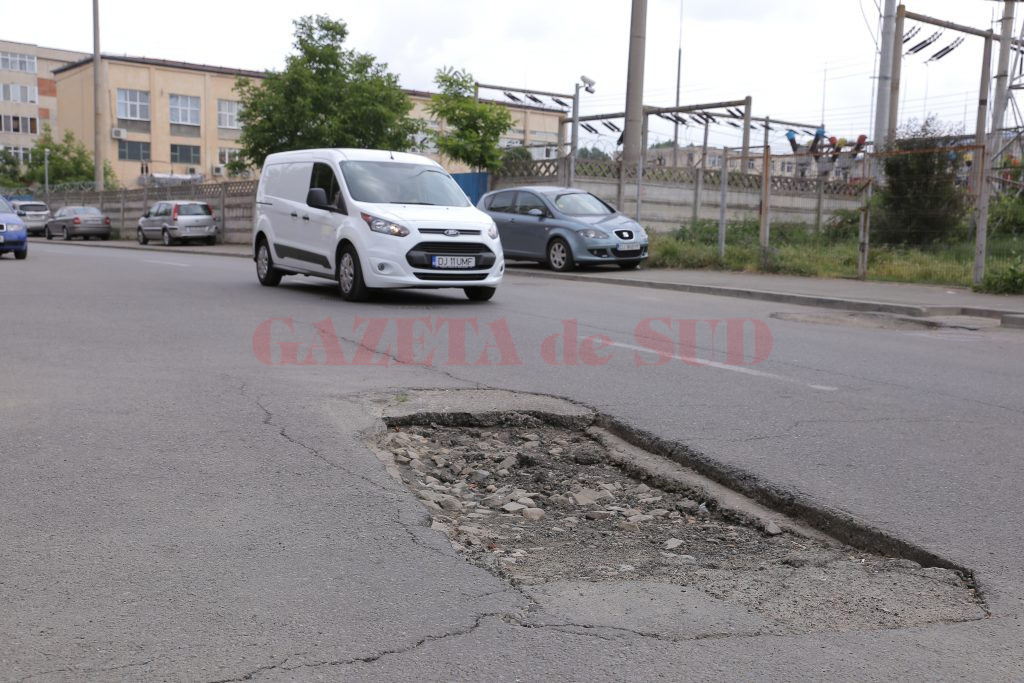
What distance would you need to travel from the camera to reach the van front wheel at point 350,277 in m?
12.7

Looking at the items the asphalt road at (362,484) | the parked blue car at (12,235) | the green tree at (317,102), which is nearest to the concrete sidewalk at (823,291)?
the asphalt road at (362,484)

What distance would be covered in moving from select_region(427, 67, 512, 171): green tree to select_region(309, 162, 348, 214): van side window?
13.9m

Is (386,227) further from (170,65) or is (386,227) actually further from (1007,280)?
(170,65)

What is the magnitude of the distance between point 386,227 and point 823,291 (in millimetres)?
7025

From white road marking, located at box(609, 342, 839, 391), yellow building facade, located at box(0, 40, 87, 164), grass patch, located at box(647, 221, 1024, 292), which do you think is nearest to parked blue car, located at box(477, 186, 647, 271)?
grass patch, located at box(647, 221, 1024, 292)

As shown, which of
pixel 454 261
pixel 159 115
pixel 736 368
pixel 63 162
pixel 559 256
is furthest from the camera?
pixel 159 115

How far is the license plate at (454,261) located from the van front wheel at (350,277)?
3.14 ft

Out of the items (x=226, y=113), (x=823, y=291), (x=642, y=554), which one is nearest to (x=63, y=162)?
(x=226, y=113)

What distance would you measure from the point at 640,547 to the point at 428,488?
1.23 m

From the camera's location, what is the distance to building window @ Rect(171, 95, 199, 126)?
72812mm

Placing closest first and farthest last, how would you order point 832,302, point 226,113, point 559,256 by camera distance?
1. point 832,302
2. point 559,256
3. point 226,113

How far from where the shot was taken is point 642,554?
398 cm

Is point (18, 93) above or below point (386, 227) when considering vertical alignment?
above

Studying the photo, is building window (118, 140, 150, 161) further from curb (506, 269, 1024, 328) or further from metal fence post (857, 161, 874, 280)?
metal fence post (857, 161, 874, 280)
